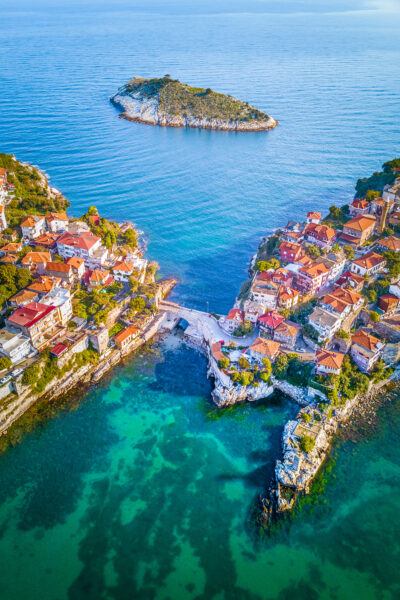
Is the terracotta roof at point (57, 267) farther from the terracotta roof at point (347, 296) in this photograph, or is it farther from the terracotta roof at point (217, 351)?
the terracotta roof at point (347, 296)

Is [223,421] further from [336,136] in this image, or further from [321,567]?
[336,136]

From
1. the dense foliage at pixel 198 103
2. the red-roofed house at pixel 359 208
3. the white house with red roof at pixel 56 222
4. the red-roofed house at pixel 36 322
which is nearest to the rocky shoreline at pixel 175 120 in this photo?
the dense foliage at pixel 198 103

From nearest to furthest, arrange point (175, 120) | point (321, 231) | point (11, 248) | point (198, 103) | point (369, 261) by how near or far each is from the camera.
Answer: point (11, 248), point (369, 261), point (321, 231), point (175, 120), point (198, 103)

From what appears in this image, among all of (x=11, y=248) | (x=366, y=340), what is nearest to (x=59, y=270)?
(x=11, y=248)

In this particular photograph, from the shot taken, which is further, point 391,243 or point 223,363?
point 391,243

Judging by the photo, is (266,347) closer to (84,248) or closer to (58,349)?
(58,349)
